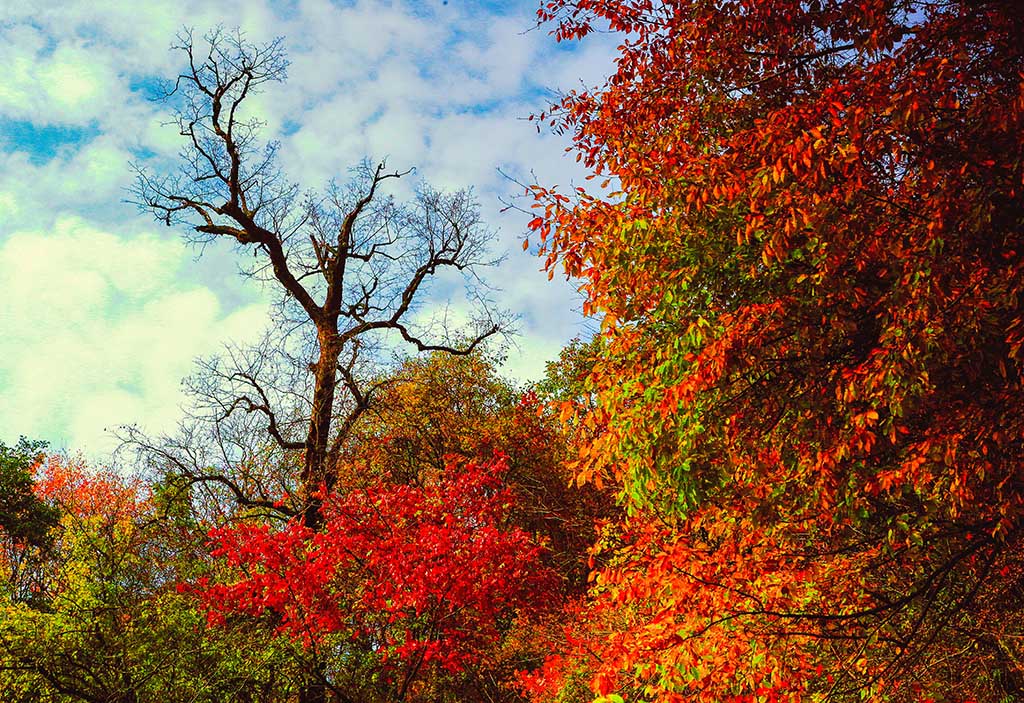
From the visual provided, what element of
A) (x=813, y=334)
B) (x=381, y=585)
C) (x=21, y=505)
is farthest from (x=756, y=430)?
(x=21, y=505)

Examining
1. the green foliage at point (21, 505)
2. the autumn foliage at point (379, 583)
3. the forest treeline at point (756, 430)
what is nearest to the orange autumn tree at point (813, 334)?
the forest treeline at point (756, 430)

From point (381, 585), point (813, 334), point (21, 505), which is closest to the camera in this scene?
point (813, 334)

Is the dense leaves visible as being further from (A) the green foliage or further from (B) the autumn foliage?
(A) the green foliage

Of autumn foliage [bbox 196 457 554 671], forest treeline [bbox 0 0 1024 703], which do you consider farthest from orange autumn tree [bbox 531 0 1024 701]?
autumn foliage [bbox 196 457 554 671]

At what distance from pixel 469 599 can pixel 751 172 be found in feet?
20.4

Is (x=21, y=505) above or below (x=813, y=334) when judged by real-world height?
above

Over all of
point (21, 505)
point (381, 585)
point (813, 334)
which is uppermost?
point (21, 505)

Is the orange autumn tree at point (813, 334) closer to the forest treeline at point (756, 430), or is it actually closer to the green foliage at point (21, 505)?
the forest treeline at point (756, 430)

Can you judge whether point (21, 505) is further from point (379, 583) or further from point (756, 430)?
point (756, 430)

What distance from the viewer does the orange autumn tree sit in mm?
4809

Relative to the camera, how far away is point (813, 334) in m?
5.35

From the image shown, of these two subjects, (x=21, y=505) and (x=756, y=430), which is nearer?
(x=756, y=430)

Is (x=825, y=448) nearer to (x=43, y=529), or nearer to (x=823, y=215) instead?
(x=823, y=215)

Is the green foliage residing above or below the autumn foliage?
above
